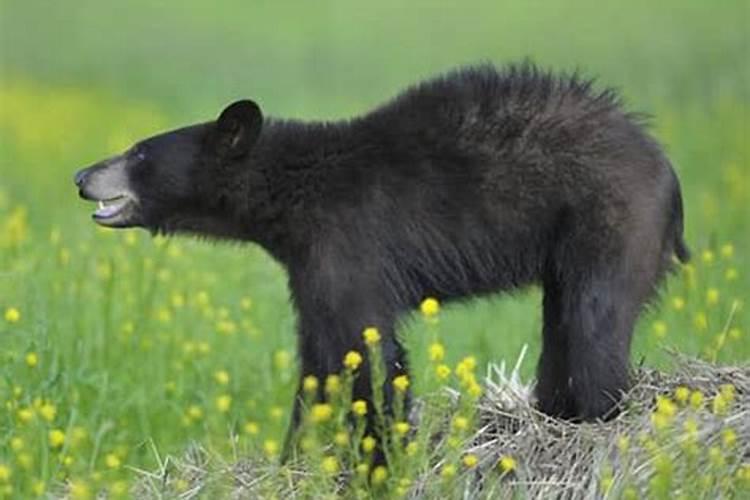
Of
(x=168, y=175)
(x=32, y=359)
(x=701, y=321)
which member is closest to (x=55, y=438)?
(x=32, y=359)

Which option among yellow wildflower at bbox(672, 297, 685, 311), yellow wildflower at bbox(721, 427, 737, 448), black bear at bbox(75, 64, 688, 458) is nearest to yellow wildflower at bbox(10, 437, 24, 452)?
black bear at bbox(75, 64, 688, 458)

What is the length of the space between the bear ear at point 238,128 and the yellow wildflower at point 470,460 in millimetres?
1727

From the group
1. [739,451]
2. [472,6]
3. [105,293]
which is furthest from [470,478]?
[472,6]

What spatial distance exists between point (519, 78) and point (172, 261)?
425 centimetres

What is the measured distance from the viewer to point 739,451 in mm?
6895

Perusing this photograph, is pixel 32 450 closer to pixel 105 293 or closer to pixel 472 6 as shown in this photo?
pixel 105 293

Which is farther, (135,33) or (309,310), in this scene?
(135,33)

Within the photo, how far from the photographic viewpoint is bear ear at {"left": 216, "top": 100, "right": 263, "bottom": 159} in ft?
26.9

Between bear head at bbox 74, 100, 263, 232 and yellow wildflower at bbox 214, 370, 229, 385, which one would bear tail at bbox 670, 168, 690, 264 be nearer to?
bear head at bbox 74, 100, 263, 232

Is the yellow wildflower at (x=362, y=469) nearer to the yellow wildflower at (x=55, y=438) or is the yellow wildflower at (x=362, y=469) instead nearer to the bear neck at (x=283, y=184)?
the yellow wildflower at (x=55, y=438)

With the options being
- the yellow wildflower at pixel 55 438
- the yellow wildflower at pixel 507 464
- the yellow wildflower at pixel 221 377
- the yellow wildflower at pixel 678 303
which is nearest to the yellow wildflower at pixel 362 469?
the yellow wildflower at pixel 507 464

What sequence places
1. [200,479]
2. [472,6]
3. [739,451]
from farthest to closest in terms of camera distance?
[472,6], [200,479], [739,451]

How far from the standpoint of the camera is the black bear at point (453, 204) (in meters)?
7.91

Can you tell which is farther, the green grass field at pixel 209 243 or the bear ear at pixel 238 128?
the green grass field at pixel 209 243
